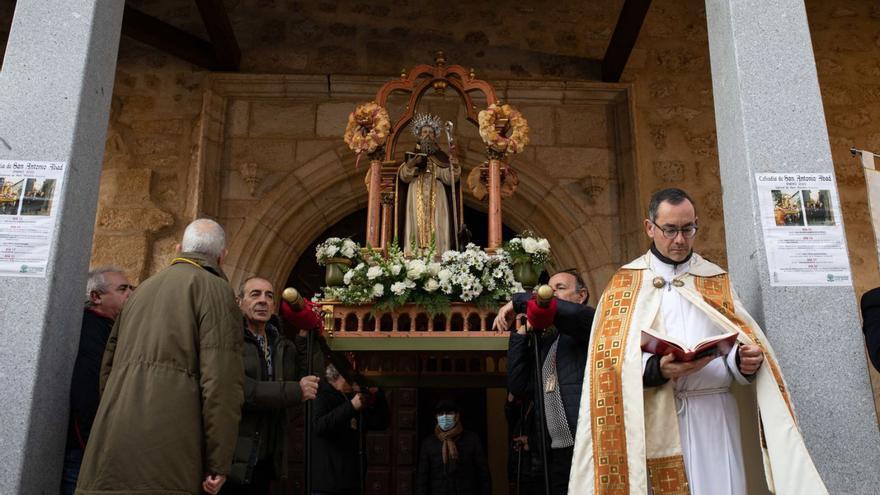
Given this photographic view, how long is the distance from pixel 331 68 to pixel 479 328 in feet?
13.1

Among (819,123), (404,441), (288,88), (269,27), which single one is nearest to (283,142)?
(288,88)

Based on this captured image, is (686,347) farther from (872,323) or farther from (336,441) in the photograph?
(336,441)

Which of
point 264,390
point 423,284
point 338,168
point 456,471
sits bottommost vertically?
point 456,471

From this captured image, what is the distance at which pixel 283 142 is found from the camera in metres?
7.35

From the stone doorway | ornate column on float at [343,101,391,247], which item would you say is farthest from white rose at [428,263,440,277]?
the stone doorway

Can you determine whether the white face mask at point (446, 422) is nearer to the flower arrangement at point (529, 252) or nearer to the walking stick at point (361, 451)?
the walking stick at point (361, 451)

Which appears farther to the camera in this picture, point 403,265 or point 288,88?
point 288,88

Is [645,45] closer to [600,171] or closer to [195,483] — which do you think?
[600,171]

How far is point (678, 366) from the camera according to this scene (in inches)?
104

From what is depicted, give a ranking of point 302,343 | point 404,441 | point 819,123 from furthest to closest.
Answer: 1. point 404,441
2. point 302,343
3. point 819,123

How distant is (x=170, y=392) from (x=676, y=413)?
69.4 inches

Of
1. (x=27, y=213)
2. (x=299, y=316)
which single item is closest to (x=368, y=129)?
(x=27, y=213)

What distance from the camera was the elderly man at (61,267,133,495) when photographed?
327 cm

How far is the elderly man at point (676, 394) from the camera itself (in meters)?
2.66
